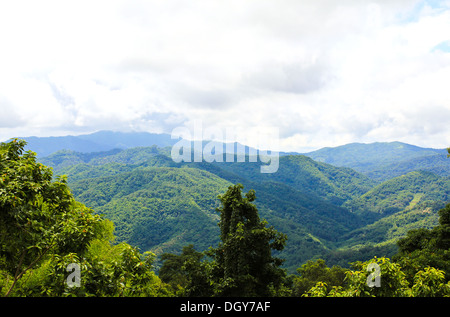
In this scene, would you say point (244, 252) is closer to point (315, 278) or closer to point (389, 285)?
point (389, 285)

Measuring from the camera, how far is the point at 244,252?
13773mm

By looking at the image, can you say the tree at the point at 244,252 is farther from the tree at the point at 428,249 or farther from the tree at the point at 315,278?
the tree at the point at 315,278

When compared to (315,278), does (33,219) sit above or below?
above

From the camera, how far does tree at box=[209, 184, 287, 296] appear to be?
13477 mm

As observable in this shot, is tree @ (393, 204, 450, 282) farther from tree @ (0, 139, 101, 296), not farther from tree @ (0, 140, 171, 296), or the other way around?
tree @ (0, 139, 101, 296)

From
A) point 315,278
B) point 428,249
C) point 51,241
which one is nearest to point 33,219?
point 51,241

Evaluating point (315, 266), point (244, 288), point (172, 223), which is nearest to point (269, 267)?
point (244, 288)

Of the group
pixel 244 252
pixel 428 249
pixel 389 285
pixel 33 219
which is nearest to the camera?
pixel 33 219

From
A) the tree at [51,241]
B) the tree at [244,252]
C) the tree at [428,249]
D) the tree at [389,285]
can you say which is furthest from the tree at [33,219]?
the tree at [428,249]

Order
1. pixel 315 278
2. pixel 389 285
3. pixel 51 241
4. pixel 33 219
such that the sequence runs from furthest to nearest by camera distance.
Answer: pixel 315 278, pixel 389 285, pixel 33 219, pixel 51 241

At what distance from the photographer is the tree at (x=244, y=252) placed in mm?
13477

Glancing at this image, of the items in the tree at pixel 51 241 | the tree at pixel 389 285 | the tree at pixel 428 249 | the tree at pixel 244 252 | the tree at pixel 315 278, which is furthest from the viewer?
the tree at pixel 315 278
